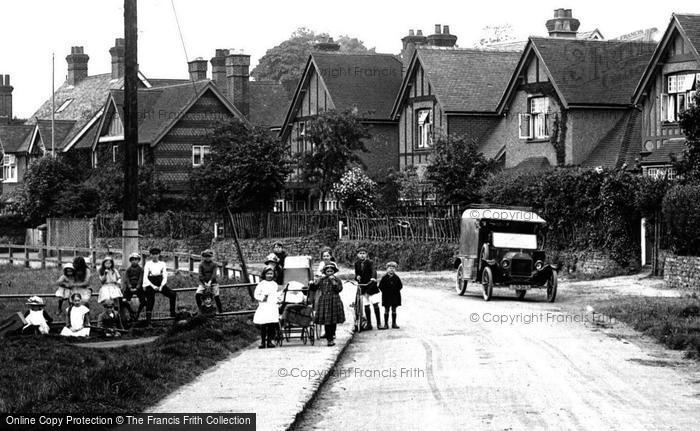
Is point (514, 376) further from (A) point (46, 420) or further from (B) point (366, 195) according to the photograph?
(B) point (366, 195)

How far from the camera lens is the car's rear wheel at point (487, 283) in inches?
1220

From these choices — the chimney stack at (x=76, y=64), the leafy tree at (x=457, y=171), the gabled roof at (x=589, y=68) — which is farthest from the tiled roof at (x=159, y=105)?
the leafy tree at (x=457, y=171)

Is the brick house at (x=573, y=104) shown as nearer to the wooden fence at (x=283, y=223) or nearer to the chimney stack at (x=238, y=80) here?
the wooden fence at (x=283, y=223)

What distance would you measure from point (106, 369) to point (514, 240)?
725 inches

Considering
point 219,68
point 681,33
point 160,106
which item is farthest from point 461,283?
point 219,68

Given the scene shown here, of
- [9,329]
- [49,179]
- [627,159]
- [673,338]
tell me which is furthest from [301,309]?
[49,179]

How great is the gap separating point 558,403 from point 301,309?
779 cm

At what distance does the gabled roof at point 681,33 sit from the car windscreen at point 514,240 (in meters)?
13.2

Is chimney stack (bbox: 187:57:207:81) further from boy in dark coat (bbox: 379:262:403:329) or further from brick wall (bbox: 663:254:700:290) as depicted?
boy in dark coat (bbox: 379:262:403:329)

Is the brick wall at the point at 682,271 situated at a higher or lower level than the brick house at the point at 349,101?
lower

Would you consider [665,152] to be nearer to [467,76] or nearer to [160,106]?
[467,76]

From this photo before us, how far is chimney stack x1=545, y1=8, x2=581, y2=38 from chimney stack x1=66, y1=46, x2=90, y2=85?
4299cm

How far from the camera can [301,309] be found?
21.6 metres

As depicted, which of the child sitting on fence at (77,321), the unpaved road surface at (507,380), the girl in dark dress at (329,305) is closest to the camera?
the unpaved road surface at (507,380)
